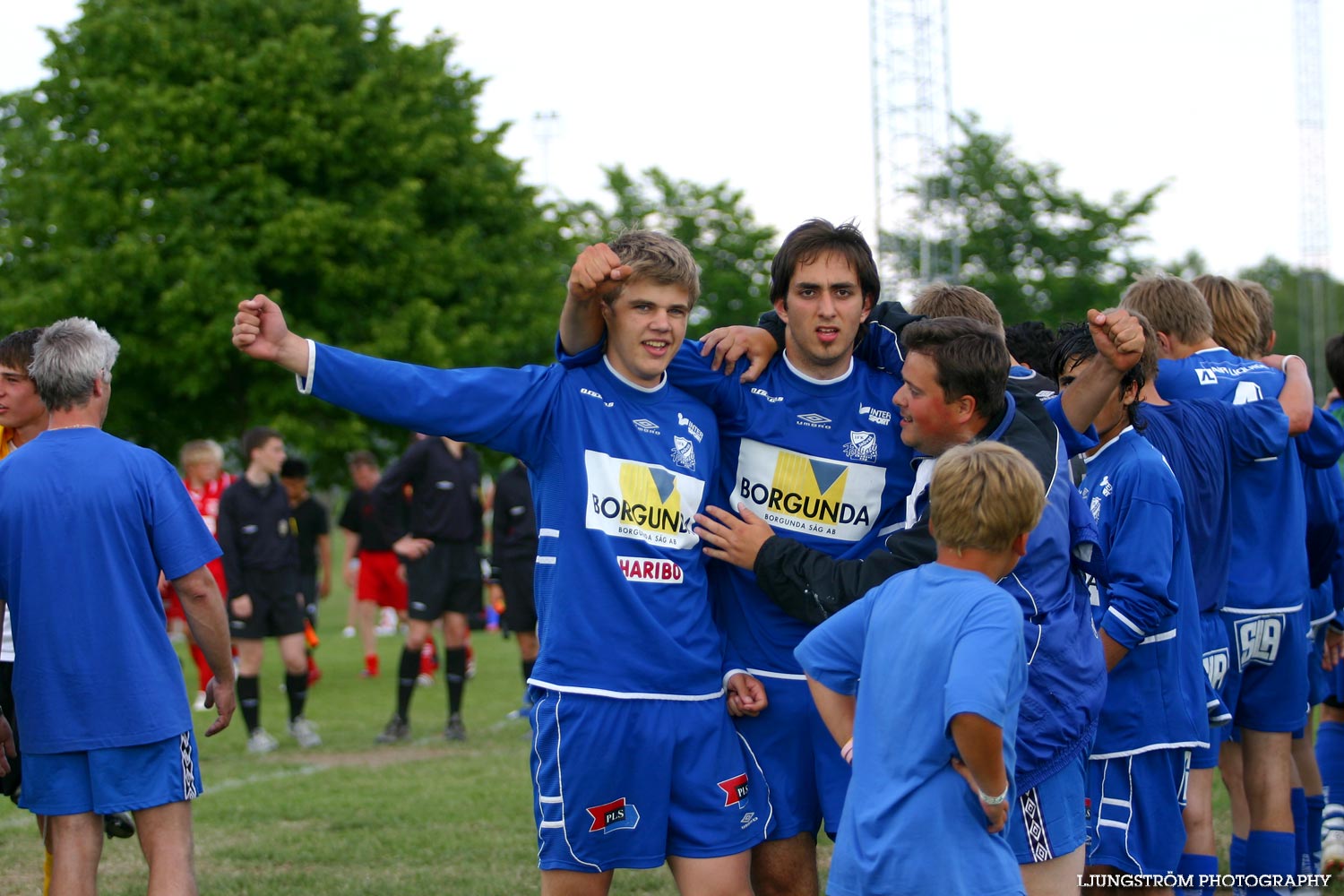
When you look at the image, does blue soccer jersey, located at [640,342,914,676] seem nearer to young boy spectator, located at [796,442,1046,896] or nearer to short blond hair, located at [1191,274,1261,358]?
young boy spectator, located at [796,442,1046,896]

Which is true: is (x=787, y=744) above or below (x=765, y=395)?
below

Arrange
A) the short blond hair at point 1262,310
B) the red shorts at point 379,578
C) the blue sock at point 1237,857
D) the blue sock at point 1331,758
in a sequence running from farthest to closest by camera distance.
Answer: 1. the red shorts at point 379,578
2. the blue sock at point 1331,758
3. the short blond hair at point 1262,310
4. the blue sock at point 1237,857

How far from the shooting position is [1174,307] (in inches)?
203

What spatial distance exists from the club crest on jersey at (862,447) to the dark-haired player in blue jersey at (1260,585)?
5.63ft

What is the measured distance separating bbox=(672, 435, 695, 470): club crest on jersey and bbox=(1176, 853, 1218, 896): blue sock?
230 cm

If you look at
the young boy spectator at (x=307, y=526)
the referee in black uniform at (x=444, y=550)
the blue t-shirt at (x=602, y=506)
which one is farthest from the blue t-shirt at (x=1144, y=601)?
the young boy spectator at (x=307, y=526)

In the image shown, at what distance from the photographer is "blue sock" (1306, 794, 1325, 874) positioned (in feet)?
19.7

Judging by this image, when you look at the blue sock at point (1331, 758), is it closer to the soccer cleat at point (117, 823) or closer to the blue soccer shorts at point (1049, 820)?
the blue soccer shorts at point (1049, 820)

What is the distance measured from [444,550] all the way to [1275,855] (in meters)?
7.02

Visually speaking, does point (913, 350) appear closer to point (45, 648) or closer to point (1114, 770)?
point (1114, 770)

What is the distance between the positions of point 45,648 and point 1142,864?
3.48 meters

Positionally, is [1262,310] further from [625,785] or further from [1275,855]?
[625,785]

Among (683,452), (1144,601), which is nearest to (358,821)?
(683,452)

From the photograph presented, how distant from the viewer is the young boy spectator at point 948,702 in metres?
2.73
